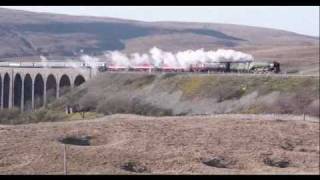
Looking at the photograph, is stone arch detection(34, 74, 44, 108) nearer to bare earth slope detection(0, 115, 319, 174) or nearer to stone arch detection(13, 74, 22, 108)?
stone arch detection(13, 74, 22, 108)

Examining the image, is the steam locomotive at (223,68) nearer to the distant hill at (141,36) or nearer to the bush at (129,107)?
the bush at (129,107)

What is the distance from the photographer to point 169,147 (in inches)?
528

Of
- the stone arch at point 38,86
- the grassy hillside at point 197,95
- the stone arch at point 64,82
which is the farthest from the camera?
the stone arch at point 64,82

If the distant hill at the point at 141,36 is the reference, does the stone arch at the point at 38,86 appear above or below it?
below

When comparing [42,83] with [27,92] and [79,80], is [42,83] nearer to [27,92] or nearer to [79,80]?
[27,92]

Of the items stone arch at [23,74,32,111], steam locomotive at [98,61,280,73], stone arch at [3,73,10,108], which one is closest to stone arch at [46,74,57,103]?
stone arch at [23,74,32,111]

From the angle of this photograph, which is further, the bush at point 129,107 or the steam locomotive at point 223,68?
the steam locomotive at point 223,68

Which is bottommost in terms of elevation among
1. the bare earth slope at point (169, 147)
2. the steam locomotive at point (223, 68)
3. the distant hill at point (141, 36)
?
the bare earth slope at point (169, 147)

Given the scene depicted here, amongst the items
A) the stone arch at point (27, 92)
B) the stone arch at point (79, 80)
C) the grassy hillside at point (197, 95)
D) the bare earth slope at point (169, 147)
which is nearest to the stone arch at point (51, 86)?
the stone arch at point (27, 92)

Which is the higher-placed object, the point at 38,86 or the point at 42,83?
the point at 42,83

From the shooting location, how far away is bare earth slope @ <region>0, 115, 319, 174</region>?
461 inches

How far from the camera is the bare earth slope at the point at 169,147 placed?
11719mm

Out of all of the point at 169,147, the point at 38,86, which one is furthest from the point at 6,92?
the point at 169,147

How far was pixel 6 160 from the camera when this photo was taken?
12422 mm
